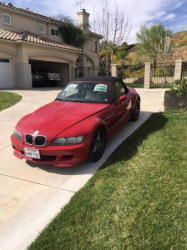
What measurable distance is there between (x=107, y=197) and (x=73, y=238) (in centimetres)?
79

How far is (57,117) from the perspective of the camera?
3877mm

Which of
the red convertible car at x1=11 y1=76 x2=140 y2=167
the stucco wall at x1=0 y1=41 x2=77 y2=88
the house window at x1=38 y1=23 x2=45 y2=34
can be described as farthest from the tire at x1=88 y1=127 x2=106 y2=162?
the house window at x1=38 y1=23 x2=45 y2=34

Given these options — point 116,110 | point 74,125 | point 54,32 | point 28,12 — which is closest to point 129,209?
point 74,125

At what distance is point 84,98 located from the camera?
4742 mm

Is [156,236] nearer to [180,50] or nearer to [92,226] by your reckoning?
[92,226]

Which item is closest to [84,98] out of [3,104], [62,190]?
[62,190]

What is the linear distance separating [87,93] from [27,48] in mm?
12287

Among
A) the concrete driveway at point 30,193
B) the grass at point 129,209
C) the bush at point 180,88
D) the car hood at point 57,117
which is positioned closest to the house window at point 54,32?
the bush at point 180,88

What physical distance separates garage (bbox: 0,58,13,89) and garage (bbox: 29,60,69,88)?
2437mm

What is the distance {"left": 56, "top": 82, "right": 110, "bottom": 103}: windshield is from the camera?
4668 mm

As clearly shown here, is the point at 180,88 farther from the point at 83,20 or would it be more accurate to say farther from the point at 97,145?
the point at 83,20

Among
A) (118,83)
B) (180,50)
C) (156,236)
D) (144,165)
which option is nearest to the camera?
(156,236)

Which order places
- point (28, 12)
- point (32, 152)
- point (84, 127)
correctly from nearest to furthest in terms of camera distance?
point (32, 152) < point (84, 127) < point (28, 12)

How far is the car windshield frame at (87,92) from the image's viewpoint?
4656 millimetres
